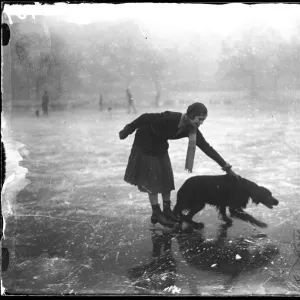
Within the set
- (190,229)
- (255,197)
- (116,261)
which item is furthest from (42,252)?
(255,197)

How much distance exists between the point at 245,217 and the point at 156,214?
81 centimetres

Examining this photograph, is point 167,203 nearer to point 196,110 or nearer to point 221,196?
point 221,196

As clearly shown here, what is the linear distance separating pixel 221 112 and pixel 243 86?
322mm

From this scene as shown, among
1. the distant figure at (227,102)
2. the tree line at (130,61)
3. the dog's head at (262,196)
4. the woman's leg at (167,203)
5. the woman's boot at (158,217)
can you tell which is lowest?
the woman's boot at (158,217)

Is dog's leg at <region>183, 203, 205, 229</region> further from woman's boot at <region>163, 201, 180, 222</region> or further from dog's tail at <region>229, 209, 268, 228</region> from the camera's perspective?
dog's tail at <region>229, 209, 268, 228</region>

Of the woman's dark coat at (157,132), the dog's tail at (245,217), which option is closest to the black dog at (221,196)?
the dog's tail at (245,217)

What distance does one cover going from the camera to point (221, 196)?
3.50m

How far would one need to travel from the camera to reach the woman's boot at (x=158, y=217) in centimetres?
349

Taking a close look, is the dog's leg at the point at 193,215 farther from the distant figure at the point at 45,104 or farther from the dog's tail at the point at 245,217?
the distant figure at the point at 45,104

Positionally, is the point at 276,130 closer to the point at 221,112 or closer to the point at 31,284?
the point at 221,112

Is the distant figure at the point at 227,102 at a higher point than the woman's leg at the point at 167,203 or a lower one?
higher

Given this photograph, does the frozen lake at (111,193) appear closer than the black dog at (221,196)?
Yes

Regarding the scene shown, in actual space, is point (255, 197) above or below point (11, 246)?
above

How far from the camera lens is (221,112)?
3414 mm
